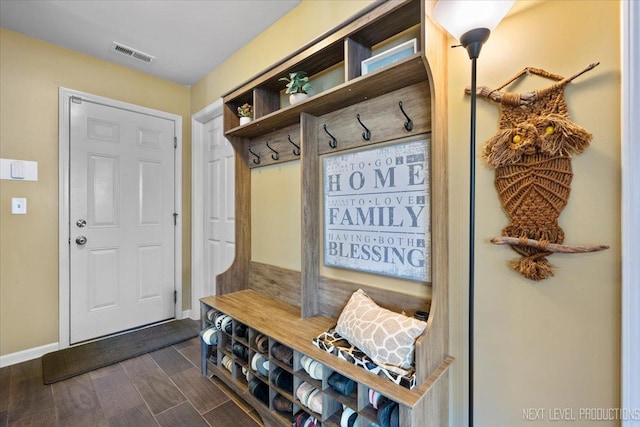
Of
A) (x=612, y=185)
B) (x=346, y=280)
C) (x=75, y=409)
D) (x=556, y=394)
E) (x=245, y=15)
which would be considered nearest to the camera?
(x=612, y=185)

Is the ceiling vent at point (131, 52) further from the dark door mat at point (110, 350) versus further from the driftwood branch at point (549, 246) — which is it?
the driftwood branch at point (549, 246)

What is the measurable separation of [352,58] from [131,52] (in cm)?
219

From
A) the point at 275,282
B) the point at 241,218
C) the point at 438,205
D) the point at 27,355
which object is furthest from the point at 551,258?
the point at 27,355

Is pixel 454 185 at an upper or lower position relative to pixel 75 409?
upper

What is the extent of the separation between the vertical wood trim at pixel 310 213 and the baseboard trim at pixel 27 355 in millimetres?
2280

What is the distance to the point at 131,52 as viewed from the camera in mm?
2467

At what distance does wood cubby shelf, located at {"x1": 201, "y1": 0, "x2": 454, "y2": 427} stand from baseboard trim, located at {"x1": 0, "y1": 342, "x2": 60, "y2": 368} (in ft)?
4.63

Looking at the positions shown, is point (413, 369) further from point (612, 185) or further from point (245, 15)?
point (245, 15)

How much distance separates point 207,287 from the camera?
2965 mm

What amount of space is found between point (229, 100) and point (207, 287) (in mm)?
1875

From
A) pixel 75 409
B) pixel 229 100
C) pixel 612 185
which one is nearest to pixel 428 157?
pixel 612 185

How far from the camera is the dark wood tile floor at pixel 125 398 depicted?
161 centimetres

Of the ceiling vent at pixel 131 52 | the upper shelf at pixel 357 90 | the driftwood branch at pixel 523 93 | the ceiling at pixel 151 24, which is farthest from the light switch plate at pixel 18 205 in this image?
the driftwood branch at pixel 523 93

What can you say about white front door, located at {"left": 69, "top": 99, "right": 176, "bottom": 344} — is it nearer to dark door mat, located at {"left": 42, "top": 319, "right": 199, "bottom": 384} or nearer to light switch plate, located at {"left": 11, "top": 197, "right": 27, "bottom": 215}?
dark door mat, located at {"left": 42, "top": 319, "right": 199, "bottom": 384}
